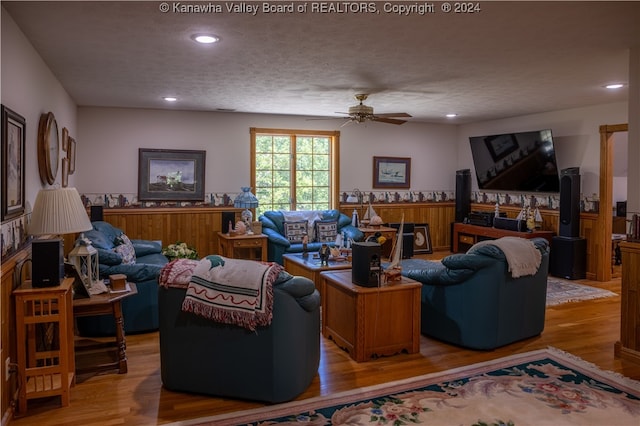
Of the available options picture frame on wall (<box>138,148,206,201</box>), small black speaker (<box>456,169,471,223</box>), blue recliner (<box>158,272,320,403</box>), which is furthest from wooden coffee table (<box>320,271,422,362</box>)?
small black speaker (<box>456,169,471,223</box>)

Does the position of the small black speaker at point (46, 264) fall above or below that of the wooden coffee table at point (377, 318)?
above

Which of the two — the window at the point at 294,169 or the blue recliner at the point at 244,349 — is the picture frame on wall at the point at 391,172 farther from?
the blue recliner at the point at 244,349

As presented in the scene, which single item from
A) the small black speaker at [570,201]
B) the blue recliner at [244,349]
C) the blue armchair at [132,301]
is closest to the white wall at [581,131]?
the small black speaker at [570,201]

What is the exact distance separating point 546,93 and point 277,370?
4732 millimetres

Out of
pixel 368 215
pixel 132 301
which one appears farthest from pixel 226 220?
pixel 132 301

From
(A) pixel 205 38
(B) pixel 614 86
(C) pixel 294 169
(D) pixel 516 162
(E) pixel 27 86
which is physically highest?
(B) pixel 614 86

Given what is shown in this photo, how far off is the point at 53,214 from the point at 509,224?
636 cm

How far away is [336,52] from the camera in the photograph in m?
3.91

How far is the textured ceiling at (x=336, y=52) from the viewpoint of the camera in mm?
3082

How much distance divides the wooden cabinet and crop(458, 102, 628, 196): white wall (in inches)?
128

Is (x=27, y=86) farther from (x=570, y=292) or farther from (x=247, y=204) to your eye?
(x=570, y=292)

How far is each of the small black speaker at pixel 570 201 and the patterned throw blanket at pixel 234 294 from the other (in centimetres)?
525

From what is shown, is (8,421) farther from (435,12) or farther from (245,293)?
(435,12)

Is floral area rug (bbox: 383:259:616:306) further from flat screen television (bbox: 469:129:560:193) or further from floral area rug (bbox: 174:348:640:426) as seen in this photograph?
floral area rug (bbox: 174:348:640:426)
